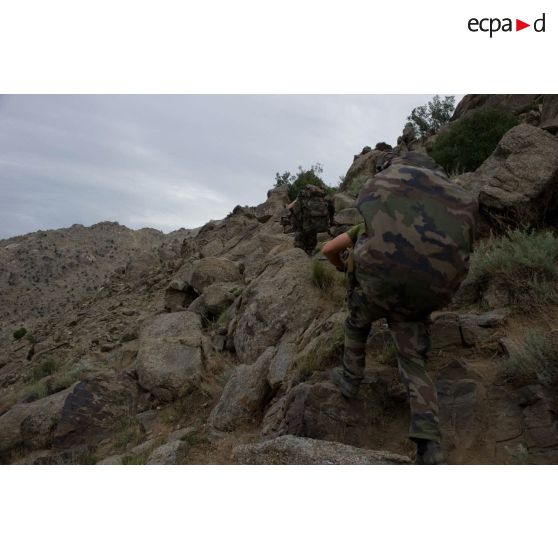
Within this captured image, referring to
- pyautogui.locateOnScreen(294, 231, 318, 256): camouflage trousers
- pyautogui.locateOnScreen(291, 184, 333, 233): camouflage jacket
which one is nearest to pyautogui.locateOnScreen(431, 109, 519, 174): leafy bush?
pyautogui.locateOnScreen(291, 184, 333, 233): camouflage jacket

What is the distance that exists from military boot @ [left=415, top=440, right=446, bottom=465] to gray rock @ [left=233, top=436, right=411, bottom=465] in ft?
0.56

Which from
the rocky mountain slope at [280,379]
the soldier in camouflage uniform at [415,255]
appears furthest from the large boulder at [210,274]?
the soldier in camouflage uniform at [415,255]

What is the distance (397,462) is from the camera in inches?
124

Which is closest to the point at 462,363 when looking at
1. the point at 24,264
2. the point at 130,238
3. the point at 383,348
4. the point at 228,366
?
the point at 383,348

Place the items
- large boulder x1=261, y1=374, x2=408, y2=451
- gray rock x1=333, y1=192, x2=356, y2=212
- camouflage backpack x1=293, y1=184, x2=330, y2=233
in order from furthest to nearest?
gray rock x1=333, y1=192, x2=356, y2=212 < camouflage backpack x1=293, y1=184, x2=330, y2=233 < large boulder x1=261, y1=374, x2=408, y2=451

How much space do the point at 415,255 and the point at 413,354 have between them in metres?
0.70

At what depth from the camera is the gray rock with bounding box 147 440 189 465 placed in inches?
170

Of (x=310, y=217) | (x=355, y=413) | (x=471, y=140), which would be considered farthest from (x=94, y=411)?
(x=471, y=140)

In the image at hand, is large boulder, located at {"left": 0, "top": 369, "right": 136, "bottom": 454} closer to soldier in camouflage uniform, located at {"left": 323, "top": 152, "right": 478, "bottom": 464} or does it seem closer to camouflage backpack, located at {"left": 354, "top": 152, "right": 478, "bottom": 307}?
soldier in camouflage uniform, located at {"left": 323, "top": 152, "right": 478, "bottom": 464}

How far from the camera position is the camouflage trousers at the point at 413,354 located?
2.98 metres

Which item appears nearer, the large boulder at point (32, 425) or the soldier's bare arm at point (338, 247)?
the soldier's bare arm at point (338, 247)

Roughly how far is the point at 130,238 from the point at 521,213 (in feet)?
157

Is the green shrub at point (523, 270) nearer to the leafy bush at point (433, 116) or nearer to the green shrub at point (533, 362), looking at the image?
the green shrub at point (533, 362)

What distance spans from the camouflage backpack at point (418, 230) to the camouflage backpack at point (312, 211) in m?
5.48
